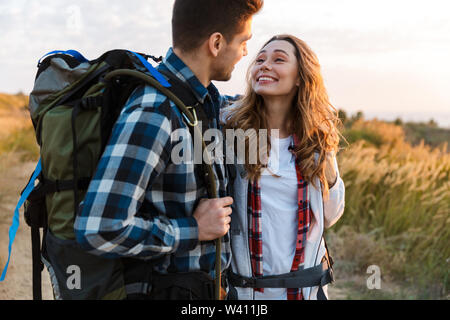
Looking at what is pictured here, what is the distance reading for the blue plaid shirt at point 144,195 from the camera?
1.57 meters

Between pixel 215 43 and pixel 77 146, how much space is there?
74cm

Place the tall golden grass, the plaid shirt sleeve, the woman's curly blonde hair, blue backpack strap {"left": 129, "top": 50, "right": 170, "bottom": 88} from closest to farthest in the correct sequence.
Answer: the plaid shirt sleeve
blue backpack strap {"left": 129, "top": 50, "right": 170, "bottom": 88}
the woman's curly blonde hair
the tall golden grass

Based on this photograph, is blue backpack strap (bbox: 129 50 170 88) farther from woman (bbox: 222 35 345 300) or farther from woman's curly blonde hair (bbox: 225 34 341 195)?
woman's curly blonde hair (bbox: 225 34 341 195)

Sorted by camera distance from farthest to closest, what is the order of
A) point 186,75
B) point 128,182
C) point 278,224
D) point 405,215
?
point 405,215 < point 278,224 < point 186,75 < point 128,182

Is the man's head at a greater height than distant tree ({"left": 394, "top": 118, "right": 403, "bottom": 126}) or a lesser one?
lesser

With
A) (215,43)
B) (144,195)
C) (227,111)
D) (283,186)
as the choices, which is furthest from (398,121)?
(144,195)

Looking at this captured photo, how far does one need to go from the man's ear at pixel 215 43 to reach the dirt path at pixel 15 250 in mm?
4126

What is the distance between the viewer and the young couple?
1.59 metres

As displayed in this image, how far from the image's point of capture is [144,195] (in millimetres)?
1684

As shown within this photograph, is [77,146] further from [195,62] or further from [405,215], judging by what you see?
[405,215]

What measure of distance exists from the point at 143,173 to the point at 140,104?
0.25m

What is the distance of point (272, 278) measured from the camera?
230 centimetres

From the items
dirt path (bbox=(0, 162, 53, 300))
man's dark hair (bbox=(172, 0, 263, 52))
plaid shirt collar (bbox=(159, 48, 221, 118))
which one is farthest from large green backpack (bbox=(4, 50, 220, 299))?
dirt path (bbox=(0, 162, 53, 300))
